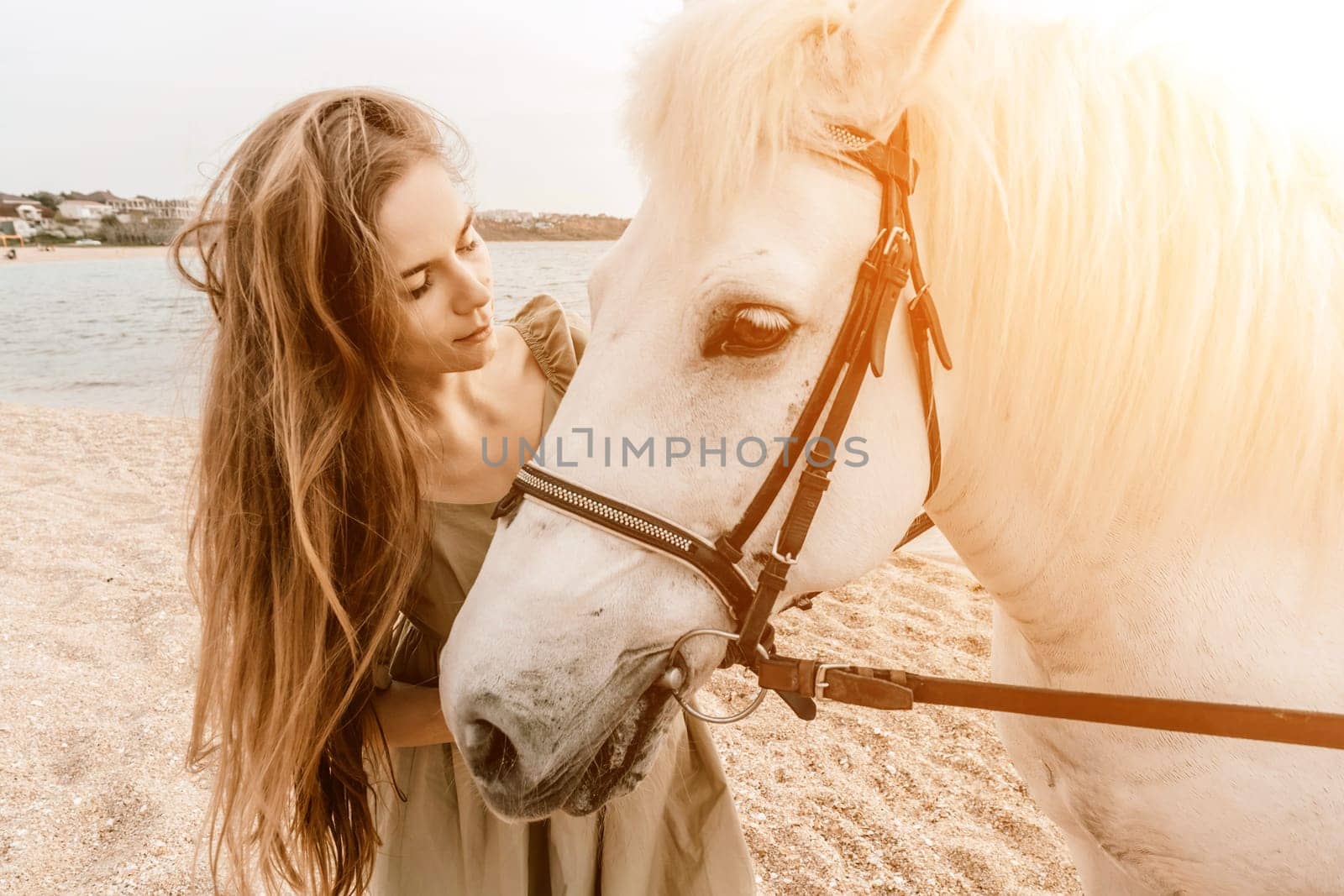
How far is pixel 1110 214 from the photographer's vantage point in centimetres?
98

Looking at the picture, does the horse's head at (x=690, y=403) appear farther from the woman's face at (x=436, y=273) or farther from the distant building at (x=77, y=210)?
the distant building at (x=77, y=210)

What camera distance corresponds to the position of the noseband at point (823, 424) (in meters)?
1.00

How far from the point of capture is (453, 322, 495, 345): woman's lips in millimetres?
1567

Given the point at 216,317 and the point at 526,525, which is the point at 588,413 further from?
the point at 216,317

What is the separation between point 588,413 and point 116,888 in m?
2.63

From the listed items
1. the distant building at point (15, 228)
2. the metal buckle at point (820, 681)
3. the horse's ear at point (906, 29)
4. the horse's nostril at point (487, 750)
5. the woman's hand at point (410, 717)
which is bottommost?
the distant building at point (15, 228)

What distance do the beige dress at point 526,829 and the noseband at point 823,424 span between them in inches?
24.1

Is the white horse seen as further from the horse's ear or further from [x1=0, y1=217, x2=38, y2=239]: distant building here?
[x1=0, y1=217, x2=38, y2=239]: distant building

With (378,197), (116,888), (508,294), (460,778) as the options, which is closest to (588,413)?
(378,197)

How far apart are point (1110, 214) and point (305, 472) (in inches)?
54.8

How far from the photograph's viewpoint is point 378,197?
1.46 meters

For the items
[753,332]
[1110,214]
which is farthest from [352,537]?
[1110,214]

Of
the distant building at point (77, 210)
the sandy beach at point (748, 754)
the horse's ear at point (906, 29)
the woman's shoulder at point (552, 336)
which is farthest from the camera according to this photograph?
the distant building at point (77, 210)

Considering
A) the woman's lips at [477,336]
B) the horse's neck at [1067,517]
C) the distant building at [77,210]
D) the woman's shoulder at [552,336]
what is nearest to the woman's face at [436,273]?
the woman's lips at [477,336]
